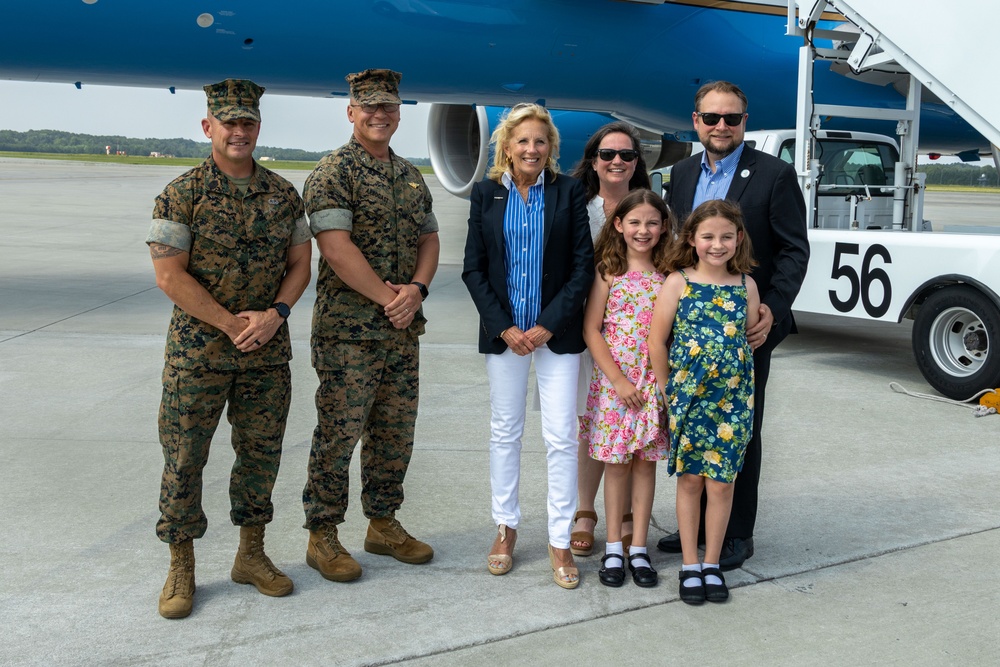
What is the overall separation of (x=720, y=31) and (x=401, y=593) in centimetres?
777

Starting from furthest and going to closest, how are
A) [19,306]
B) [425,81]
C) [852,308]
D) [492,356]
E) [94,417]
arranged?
[425,81], [19,306], [852,308], [94,417], [492,356]

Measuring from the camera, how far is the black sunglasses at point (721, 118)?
3191 mm

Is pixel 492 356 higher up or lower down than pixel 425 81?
lower down

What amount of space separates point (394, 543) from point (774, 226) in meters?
1.66

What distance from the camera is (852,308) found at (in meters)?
6.16

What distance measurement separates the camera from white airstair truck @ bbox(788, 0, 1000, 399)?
18.2ft

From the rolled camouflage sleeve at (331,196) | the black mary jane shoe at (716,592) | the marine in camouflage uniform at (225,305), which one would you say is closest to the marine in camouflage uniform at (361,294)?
the rolled camouflage sleeve at (331,196)

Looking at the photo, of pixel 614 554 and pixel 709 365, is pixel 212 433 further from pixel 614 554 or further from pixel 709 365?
pixel 709 365

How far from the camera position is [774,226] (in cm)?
318

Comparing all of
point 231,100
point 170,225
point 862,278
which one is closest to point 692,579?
point 170,225

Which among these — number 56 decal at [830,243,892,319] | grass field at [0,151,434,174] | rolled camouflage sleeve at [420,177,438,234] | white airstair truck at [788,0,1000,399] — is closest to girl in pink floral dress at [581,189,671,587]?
rolled camouflage sleeve at [420,177,438,234]

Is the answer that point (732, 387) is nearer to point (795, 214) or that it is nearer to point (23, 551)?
point (795, 214)

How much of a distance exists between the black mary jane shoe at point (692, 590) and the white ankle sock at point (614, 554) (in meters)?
0.21

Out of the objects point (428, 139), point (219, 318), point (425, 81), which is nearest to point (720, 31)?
point (425, 81)
